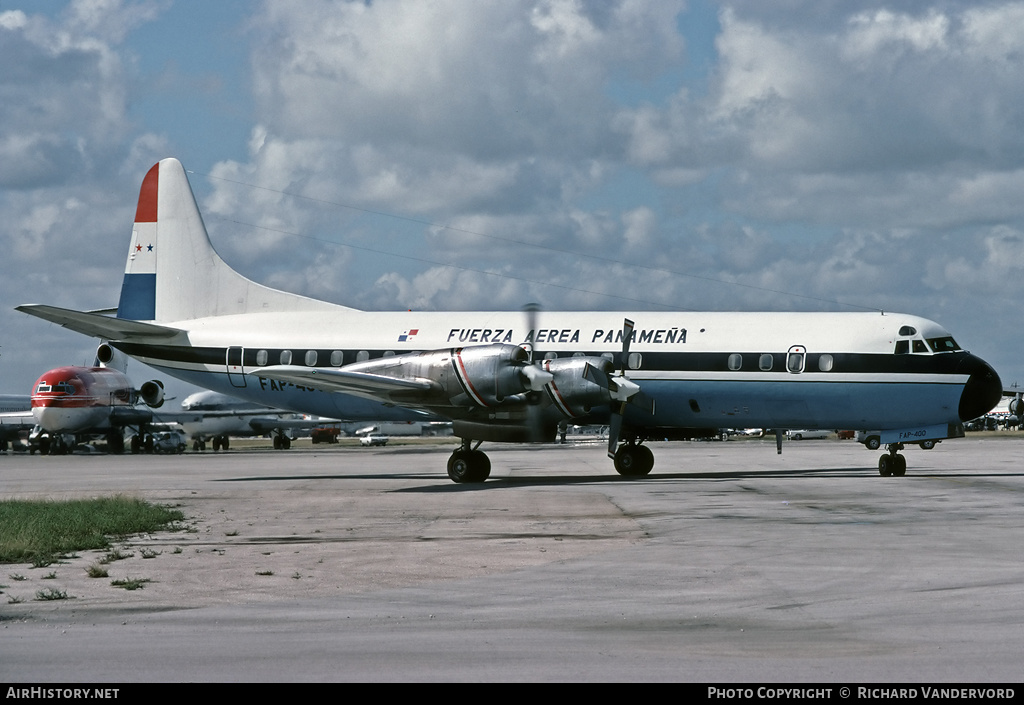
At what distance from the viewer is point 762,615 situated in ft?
32.5

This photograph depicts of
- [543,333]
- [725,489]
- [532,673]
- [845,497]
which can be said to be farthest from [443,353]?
[532,673]

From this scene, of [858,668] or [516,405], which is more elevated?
[516,405]

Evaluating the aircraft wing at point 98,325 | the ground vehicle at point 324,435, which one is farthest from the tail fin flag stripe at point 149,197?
the ground vehicle at point 324,435

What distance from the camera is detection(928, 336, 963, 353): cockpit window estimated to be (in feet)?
96.2

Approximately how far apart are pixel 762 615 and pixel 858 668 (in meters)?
2.23

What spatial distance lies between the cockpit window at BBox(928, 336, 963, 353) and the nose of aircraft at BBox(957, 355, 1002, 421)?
543 millimetres

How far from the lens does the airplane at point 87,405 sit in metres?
56.1

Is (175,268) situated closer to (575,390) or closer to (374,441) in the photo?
(575,390)

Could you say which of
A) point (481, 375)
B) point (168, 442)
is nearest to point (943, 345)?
point (481, 375)

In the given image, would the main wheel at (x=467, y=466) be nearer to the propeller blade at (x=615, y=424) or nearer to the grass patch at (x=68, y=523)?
the propeller blade at (x=615, y=424)

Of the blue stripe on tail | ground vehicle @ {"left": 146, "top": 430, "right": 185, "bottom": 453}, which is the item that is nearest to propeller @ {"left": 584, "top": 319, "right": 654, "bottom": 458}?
the blue stripe on tail

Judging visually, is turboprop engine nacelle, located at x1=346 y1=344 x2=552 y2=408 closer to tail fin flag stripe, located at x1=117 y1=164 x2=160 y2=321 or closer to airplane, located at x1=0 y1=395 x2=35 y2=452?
tail fin flag stripe, located at x1=117 y1=164 x2=160 y2=321

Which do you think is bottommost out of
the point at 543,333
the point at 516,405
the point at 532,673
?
the point at 532,673

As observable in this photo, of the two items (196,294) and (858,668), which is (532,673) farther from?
(196,294)
